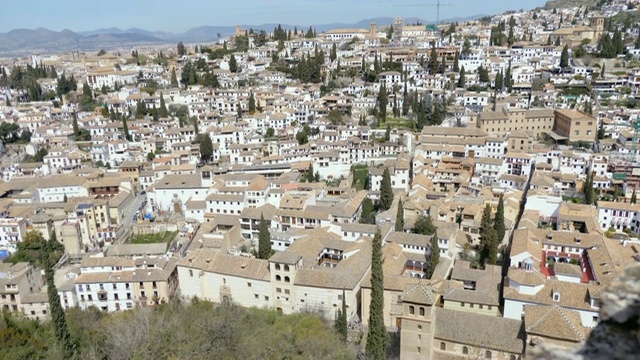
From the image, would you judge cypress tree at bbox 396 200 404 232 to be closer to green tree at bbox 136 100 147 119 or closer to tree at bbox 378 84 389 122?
tree at bbox 378 84 389 122

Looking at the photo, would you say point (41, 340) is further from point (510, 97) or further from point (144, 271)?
point (510, 97)

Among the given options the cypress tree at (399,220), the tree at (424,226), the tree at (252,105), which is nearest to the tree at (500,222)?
the tree at (424,226)

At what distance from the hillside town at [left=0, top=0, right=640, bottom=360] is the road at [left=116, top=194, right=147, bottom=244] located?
12.3 inches

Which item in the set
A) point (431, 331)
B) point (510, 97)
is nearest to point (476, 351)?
point (431, 331)

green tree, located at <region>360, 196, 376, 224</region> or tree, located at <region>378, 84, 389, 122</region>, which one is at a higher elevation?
tree, located at <region>378, 84, 389, 122</region>

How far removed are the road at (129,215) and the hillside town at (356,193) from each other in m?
0.31

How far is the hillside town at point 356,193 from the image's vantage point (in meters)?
23.2

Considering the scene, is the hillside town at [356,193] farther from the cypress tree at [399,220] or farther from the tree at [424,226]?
the tree at [424,226]

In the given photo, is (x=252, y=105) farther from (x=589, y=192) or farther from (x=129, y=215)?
(x=589, y=192)

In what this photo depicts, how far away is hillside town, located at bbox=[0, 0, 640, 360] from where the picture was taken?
23203 millimetres

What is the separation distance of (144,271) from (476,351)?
19202 mm

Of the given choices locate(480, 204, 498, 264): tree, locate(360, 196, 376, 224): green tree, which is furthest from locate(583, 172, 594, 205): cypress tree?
locate(360, 196, 376, 224): green tree

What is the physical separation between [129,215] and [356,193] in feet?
61.2

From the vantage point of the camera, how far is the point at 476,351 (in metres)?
18.3
